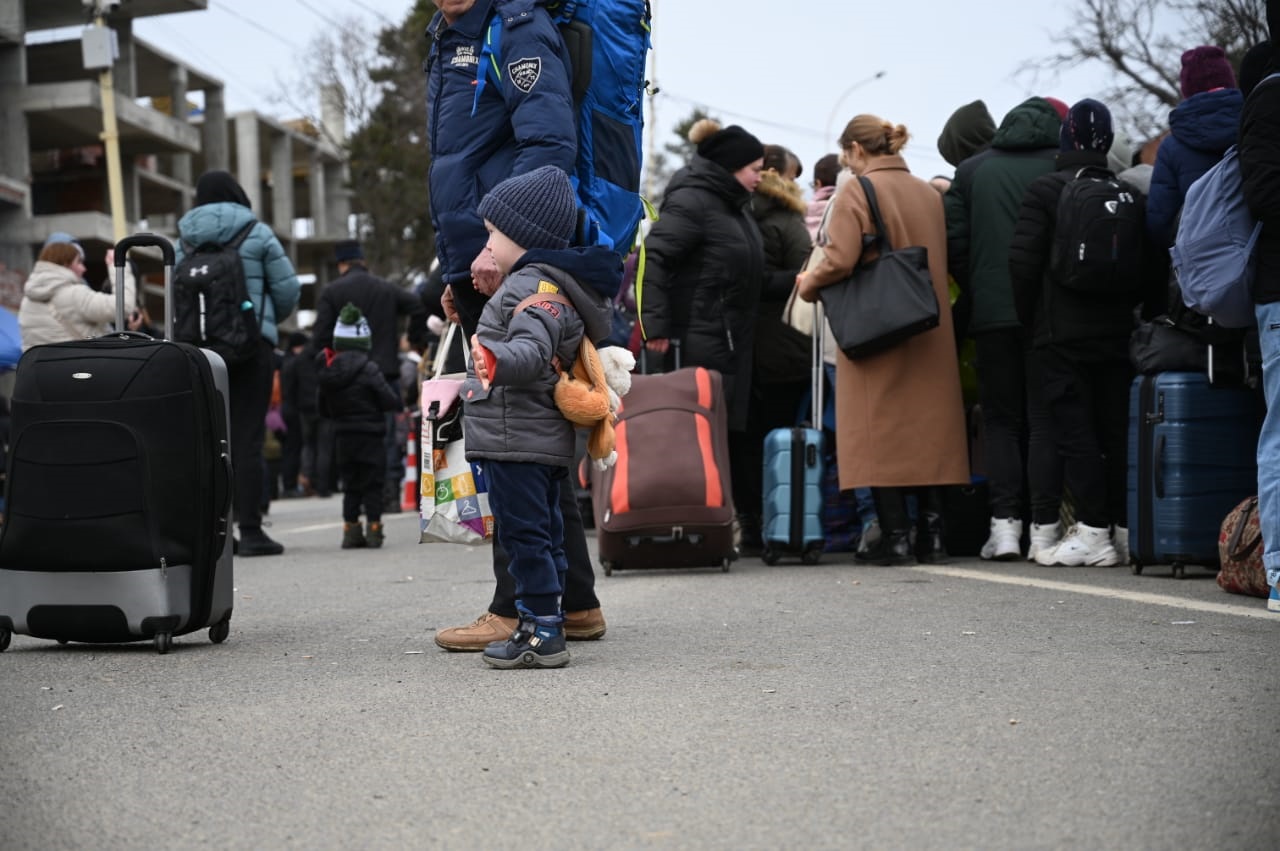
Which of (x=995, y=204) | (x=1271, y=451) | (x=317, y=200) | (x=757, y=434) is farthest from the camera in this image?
(x=317, y=200)

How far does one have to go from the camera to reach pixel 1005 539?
28.4 feet

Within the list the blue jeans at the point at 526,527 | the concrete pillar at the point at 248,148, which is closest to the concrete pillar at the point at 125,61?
the concrete pillar at the point at 248,148

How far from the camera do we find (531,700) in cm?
432

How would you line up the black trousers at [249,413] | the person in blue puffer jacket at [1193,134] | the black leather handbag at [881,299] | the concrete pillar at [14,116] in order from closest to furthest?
the person in blue puffer jacket at [1193,134] → the black leather handbag at [881,299] → the black trousers at [249,413] → the concrete pillar at [14,116]

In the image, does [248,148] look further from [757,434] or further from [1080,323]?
[1080,323]

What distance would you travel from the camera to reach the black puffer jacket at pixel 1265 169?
5672 mm

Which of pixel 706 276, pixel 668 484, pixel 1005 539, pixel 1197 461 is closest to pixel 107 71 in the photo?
pixel 706 276

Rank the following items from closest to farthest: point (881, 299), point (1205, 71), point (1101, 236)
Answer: point (1205, 71) < point (1101, 236) < point (881, 299)

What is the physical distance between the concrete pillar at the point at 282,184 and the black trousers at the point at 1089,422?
199 feet

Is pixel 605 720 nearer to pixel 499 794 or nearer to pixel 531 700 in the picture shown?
pixel 531 700

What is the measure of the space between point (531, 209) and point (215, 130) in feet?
194

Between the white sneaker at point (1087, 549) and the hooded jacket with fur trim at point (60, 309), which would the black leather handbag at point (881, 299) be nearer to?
the white sneaker at point (1087, 549)

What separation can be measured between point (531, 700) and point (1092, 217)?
460cm

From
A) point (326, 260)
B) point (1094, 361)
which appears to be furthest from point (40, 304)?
point (326, 260)
